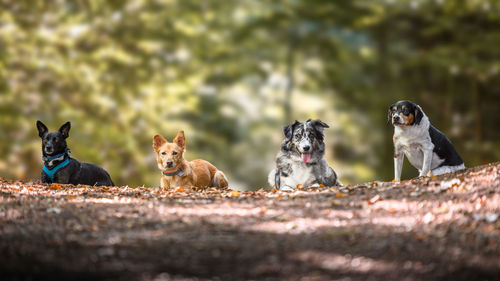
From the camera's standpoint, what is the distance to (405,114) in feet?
25.4

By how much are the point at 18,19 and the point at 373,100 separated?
32.8ft

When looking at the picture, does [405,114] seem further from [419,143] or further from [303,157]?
[303,157]

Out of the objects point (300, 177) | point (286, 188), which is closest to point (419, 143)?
point (300, 177)

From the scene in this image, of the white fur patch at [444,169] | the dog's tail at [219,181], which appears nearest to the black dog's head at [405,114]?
the white fur patch at [444,169]

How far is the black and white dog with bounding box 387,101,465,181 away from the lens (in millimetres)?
7805

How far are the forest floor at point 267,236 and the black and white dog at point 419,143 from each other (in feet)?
3.72

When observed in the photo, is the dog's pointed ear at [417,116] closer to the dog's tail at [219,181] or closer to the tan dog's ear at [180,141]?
the dog's tail at [219,181]

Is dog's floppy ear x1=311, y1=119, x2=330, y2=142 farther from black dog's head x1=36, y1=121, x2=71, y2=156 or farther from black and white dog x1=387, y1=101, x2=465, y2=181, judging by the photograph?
black dog's head x1=36, y1=121, x2=71, y2=156

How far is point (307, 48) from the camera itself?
15.9m

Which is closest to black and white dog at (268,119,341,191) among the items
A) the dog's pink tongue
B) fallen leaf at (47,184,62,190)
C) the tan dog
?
the dog's pink tongue

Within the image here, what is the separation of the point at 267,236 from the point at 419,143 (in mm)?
3937

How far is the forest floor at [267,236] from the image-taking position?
13.2ft

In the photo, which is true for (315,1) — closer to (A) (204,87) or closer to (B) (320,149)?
(A) (204,87)

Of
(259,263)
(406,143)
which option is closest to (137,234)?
(259,263)
